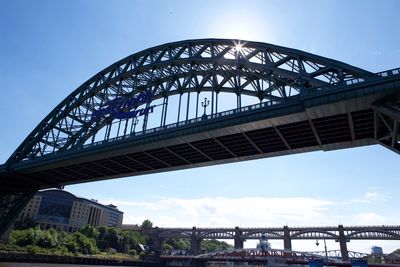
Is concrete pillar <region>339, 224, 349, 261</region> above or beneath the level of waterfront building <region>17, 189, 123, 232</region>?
beneath

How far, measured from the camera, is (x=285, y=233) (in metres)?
128

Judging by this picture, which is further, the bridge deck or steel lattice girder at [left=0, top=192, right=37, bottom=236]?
steel lattice girder at [left=0, top=192, right=37, bottom=236]

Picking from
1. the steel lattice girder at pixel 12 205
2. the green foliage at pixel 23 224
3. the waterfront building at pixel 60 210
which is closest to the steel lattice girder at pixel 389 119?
the steel lattice girder at pixel 12 205

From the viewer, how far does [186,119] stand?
3881cm

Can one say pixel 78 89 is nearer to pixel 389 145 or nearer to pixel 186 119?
pixel 186 119

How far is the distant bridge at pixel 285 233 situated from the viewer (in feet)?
381

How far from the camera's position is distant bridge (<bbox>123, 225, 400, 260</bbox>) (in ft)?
381

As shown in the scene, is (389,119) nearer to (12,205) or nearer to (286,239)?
(12,205)

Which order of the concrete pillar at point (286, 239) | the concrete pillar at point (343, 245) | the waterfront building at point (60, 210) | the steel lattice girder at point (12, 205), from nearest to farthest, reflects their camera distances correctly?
the steel lattice girder at point (12, 205)
the concrete pillar at point (343, 245)
the concrete pillar at point (286, 239)
the waterfront building at point (60, 210)

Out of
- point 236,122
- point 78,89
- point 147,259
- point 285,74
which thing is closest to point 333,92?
point 285,74

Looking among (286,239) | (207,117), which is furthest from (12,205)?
(286,239)

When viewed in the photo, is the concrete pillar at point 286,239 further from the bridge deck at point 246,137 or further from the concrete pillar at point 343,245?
the bridge deck at point 246,137

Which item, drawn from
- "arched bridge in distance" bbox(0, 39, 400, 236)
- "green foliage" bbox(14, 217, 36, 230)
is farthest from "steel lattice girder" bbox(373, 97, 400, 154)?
"green foliage" bbox(14, 217, 36, 230)

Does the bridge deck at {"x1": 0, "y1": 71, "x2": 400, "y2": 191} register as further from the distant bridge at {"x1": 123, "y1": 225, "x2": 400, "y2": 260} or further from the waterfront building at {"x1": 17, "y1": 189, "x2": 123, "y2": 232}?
the waterfront building at {"x1": 17, "y1": 189, "x2": 123, "y2": 232}
